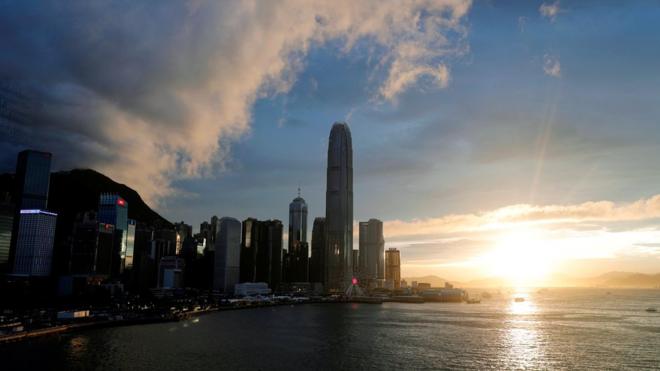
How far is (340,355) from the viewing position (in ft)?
389

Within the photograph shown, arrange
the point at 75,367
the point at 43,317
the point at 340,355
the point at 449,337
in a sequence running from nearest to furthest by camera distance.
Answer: the point at 75,367 < the point at 340,355 < the point at 449,337 < the point at 43,317

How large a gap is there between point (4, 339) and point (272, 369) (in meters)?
79.6

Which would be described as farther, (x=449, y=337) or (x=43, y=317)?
(x=43, y=317)

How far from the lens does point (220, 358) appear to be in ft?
364

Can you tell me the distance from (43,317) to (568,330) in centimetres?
19638

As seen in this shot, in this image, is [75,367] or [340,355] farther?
[340,355]

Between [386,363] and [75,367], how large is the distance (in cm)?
6620

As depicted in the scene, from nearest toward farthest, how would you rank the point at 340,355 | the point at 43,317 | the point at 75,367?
the point at 75,367, the point at 340,355, the point at 43,317

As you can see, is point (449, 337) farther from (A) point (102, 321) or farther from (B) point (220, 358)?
(A) point (102, 321)

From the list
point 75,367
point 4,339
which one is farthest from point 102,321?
point 75,367

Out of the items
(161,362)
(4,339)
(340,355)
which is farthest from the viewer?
(4,339)

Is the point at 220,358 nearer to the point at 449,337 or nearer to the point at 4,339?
the point at 4,339

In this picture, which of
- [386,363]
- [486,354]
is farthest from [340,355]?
[486,354]

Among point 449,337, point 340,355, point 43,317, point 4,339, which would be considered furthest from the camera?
point 43,317
